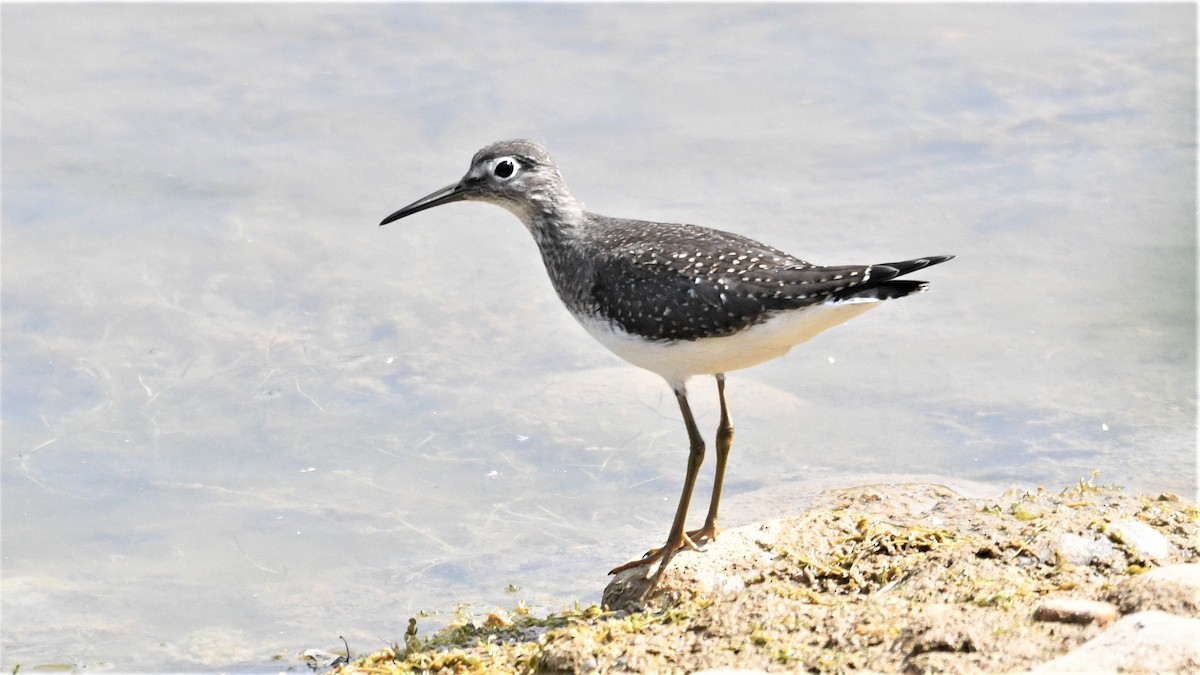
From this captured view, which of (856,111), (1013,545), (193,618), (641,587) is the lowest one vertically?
(193,618)

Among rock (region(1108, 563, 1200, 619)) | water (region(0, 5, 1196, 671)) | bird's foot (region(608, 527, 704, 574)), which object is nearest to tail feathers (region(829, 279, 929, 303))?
bird's foot (region(608, 527, 704, 574))

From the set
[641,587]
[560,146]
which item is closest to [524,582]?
[641,587]

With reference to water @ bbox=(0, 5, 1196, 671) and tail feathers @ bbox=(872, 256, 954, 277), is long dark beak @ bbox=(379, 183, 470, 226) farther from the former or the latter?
tail feathers @ bbox=(872, 256, 954, 277)

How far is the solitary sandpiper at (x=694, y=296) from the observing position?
6.72 meters

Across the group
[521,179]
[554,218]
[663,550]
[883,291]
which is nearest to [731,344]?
[883,291]

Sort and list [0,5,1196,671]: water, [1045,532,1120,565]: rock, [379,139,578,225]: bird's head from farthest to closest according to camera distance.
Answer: [0,5,1196,671]: water < [379,139,578,225]: bird's head < [1045,532,1120,565]: rock

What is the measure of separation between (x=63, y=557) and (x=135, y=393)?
1.73 metres

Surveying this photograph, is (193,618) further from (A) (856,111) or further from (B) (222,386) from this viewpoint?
(A) (856,111)

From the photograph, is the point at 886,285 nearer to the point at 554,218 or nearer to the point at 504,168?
the point at 554,218

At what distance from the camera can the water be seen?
829cm

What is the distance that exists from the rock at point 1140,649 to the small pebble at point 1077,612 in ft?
0.77

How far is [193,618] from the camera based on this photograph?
25.2 feet

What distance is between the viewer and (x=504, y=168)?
8125 millimetres

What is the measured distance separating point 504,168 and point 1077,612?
428 centimetres
